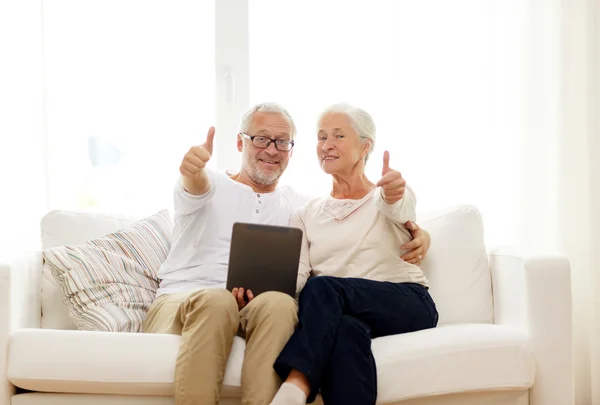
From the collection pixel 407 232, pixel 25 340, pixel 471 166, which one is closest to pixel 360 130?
pixel 407 232

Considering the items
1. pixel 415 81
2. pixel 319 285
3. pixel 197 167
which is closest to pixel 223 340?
pixel 319 285

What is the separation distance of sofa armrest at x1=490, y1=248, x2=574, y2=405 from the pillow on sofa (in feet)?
4.15

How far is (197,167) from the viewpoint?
232cm

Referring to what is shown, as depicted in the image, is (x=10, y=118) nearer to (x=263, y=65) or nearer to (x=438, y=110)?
(x=263, y=65)

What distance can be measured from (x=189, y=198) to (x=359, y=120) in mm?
657

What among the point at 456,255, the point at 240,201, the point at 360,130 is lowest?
the point at 456,255

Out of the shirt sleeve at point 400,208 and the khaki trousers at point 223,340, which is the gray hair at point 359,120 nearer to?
the shirt sleeve at point 400,208

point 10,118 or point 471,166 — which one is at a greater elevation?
point 10,118

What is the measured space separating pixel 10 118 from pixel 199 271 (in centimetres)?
127

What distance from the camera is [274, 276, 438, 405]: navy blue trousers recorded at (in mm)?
1965

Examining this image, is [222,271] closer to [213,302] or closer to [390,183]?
[213,302]

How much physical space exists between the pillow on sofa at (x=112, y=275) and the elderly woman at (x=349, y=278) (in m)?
0.55

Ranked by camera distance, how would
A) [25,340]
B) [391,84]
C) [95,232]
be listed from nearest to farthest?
1. [25,340]
2. [95,232]
3. [391,84]

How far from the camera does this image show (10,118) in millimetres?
3127
